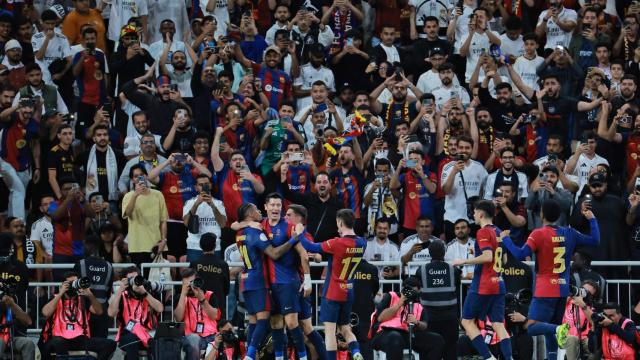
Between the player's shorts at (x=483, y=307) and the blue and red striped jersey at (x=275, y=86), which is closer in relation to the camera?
the player's shorts at (x=483, y=307)

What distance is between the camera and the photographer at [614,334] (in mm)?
20562

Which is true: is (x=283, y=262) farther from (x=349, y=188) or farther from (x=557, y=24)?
(x=557, y=24)

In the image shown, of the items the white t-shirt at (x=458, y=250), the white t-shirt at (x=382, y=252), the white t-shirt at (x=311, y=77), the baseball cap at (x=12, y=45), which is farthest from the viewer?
the white t-shirt at (x=311, y=77)

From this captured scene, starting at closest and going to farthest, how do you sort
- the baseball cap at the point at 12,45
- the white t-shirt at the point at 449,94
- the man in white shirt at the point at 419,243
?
the man in white shirt at the point at 419,243 → the white t-shirt at the point at 449,94 → the baseball cap at the point at 12,45

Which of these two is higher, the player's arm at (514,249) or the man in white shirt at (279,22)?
the man in white shirt at (279,22)

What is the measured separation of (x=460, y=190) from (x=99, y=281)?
5849mm

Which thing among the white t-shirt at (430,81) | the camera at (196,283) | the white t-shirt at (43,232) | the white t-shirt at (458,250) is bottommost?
the camera at (196,283)

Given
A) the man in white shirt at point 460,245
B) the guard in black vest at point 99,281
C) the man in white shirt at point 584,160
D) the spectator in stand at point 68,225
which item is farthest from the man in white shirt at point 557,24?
the guard in black vest at point 99,281

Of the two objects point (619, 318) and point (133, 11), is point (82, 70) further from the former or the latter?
point (619, 318)

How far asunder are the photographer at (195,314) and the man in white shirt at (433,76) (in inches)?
275

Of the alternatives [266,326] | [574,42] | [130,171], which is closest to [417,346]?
[266,326]

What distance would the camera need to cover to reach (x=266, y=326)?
20.3 meters

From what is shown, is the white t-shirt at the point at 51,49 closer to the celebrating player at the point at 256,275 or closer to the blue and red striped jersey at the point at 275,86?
the blue and red striped jersey at the point at 275,86

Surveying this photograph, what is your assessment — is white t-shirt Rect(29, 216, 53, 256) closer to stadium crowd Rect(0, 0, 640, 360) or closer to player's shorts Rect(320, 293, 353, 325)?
stadium crowd Rect(0, 0, 640, 360)
